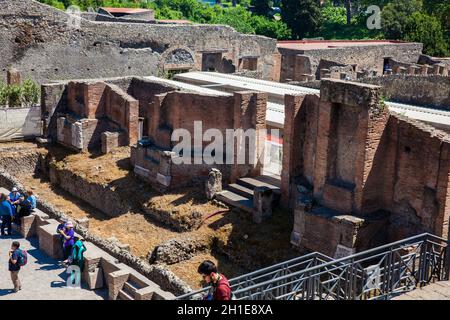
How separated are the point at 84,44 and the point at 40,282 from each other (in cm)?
1613

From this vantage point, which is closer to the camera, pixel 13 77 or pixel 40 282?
pixel 40 282

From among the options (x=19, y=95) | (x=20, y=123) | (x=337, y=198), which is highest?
(x=19, y=95)

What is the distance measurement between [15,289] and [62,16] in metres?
16.6

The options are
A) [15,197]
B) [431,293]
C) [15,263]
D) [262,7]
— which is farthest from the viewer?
[262,7]

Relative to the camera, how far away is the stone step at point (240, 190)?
17062 millimetres

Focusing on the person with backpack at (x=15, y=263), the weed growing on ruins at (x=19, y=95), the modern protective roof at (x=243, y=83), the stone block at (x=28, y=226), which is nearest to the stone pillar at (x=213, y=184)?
the stone block at (x=28, y=226)

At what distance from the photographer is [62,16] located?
27.0 m

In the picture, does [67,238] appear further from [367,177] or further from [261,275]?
[367,177]

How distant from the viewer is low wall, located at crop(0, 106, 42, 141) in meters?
22.6

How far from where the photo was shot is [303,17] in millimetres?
52625

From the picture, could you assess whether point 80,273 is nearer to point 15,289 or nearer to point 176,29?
point 15,289

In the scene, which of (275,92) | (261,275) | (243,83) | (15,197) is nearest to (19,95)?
(243,83)

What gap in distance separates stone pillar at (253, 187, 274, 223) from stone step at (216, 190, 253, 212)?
0.27 metres

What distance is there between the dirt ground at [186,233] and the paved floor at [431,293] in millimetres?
4304
